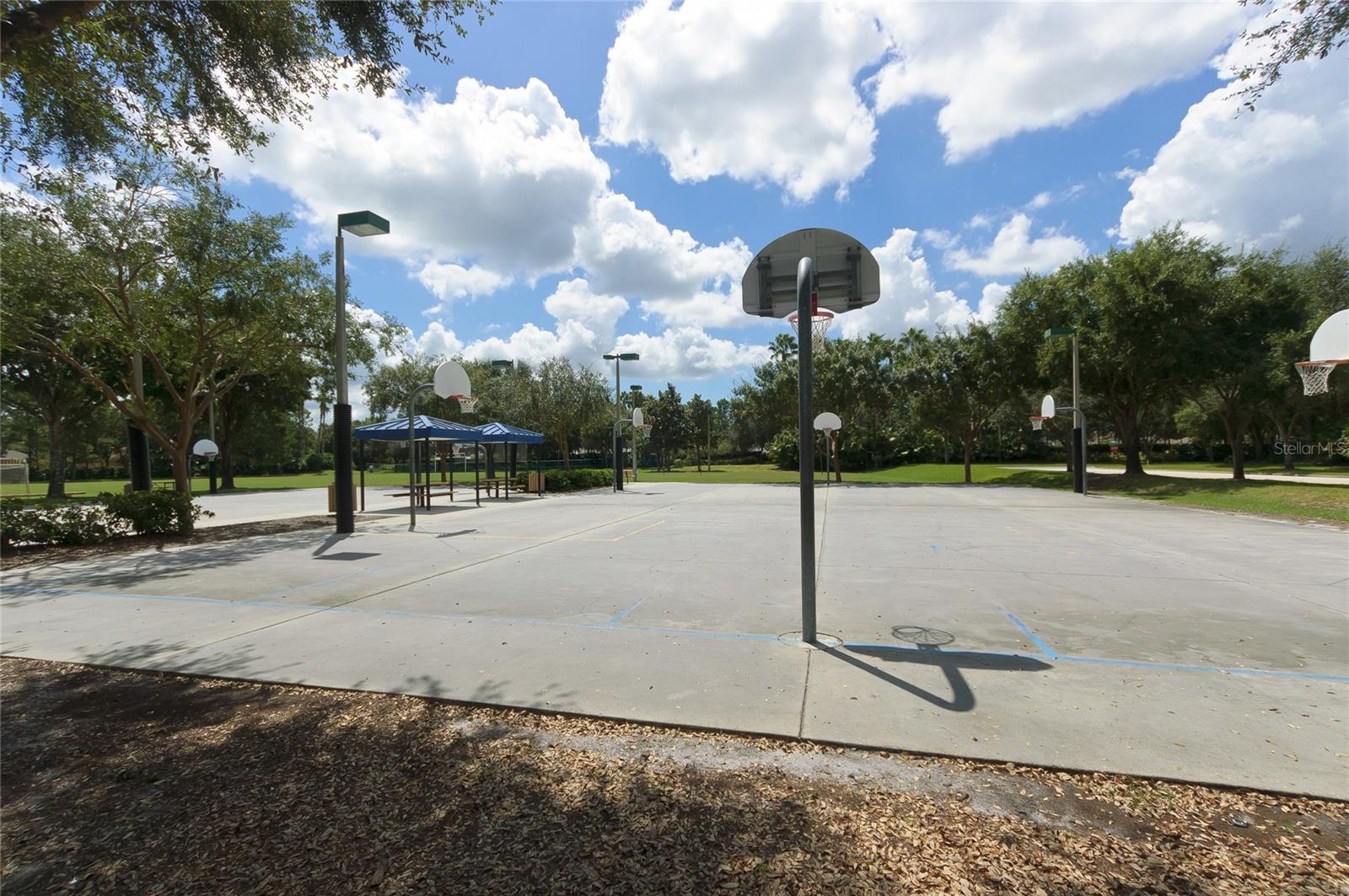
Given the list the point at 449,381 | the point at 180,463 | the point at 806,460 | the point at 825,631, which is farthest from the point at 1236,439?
the point at 180,463

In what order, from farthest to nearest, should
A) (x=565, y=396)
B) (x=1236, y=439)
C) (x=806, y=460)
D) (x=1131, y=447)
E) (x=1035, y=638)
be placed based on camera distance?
(x=565, y=396) < (x=1131, y=447) < (x=1236, y=439) < (x=1035, y=638) < (x=806, y=460)

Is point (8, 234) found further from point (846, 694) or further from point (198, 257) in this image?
point (846, 694)

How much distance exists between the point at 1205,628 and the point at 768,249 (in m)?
5.26

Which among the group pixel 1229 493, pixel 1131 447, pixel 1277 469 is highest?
pixel 1131 447

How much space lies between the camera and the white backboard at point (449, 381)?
15.2 meters

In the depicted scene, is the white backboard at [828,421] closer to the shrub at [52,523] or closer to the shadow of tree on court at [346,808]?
the shrub at [52,523]

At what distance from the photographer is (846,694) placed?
4004mm

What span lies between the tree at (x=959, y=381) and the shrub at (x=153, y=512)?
98.8ft

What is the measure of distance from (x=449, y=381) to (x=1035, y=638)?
45.5 ft

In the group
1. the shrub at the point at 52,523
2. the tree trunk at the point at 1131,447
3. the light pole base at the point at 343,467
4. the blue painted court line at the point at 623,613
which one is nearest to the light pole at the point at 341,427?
the light pole base at the point at 343,467

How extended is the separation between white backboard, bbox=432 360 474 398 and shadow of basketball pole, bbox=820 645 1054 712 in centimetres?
1283

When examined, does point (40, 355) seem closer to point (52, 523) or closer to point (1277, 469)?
point (52, 523)

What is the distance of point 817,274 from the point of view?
18.8 ft

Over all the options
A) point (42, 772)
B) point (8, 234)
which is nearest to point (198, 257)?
point (8, 234)
